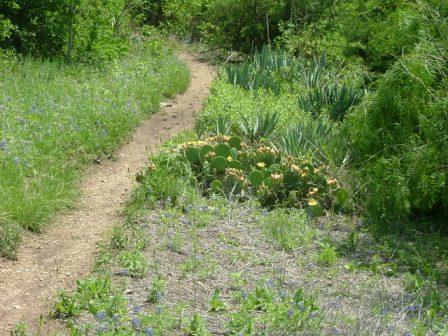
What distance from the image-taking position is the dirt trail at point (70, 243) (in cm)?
614

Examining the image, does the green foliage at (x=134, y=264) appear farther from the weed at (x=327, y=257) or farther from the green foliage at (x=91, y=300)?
the weed at (x=327, y=257)

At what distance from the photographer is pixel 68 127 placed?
10156 millimetres

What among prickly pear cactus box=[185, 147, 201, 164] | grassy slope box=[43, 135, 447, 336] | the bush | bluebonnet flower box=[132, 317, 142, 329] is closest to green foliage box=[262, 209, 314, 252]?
grassy slope box=[43, 135, 447, 336]

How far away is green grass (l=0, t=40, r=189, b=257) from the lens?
7.78 metres

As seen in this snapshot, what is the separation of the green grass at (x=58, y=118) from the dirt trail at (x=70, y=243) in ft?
0.53

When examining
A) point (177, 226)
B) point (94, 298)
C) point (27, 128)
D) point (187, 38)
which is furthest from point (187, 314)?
point (187, 38)

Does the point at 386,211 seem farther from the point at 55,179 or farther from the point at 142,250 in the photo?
the point at 55,179

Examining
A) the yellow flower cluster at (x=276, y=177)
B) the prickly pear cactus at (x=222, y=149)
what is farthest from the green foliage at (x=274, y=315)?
the prickly pear cactus at (x=222, y=149)

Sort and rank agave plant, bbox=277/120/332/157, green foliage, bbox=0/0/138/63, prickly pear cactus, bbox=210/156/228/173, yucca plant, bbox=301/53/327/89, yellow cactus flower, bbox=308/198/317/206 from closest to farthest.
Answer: yellow cactus flower, bbox=308/198/317/206 → prickly pear cactus, bbox=210/156/228/173 → agave plant, bbox=277/120/332/157 → yucca plant, bbox=301/53/327/89 → green foliage, bbox=0/0/138/63

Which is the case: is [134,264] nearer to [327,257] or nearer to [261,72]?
[327,257]

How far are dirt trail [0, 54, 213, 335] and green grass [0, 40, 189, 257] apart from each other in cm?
16

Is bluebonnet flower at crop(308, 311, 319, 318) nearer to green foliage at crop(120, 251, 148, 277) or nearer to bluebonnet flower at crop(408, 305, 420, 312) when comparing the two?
bluebonnet flower at crop(408, 305, 420, 312)

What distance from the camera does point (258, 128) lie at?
414 inches

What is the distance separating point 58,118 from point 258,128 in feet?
8.09
